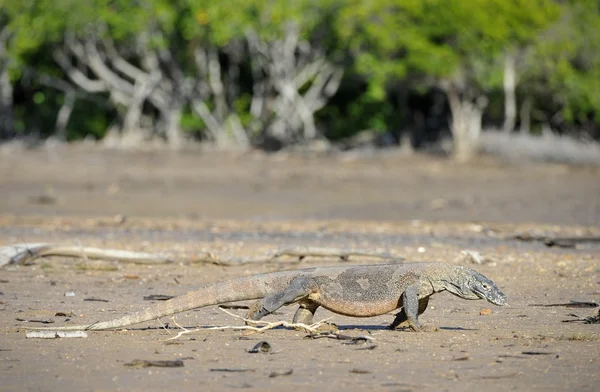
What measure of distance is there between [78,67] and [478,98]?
1367 centimetres

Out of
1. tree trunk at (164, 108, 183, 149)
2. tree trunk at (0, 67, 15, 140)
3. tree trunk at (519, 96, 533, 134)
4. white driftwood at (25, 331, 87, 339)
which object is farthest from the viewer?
tree trunk at (0, 67, 15, 140)

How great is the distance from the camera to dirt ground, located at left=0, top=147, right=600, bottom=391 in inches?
244

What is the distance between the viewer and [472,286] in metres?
7.20

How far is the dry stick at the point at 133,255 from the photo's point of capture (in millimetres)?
10578

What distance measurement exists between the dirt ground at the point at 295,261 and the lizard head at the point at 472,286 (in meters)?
0.27

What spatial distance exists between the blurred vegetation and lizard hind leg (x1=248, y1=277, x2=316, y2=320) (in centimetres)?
2142

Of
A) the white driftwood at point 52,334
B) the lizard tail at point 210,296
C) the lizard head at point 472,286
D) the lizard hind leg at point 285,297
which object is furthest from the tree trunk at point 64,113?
the lizard head at point 472,286

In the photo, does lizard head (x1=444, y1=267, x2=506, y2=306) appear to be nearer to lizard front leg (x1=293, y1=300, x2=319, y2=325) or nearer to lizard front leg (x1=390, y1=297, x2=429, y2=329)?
lizard front leg (x1=390, y1=297, x2=429, y2=329)

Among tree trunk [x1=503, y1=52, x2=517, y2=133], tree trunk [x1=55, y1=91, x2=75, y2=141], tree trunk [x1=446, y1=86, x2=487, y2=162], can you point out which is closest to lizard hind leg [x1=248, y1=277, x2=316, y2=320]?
tree trunk [x1=446, y1=86, x2=487, y2=162]

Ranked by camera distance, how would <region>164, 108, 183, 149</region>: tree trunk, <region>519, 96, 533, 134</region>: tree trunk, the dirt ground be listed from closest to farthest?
the dirt ground < <region>519, 96, 533, 134</region>: tree trunk < <region>164, 108, 183, 149</region>: tree trunk

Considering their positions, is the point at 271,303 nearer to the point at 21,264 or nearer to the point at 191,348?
the point at 191,348

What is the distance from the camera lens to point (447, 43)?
30953 millimetres

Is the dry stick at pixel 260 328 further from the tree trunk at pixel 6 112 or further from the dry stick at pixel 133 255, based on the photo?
the tree trunk at pixel 6 112

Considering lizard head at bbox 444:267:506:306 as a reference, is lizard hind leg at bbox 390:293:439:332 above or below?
below
